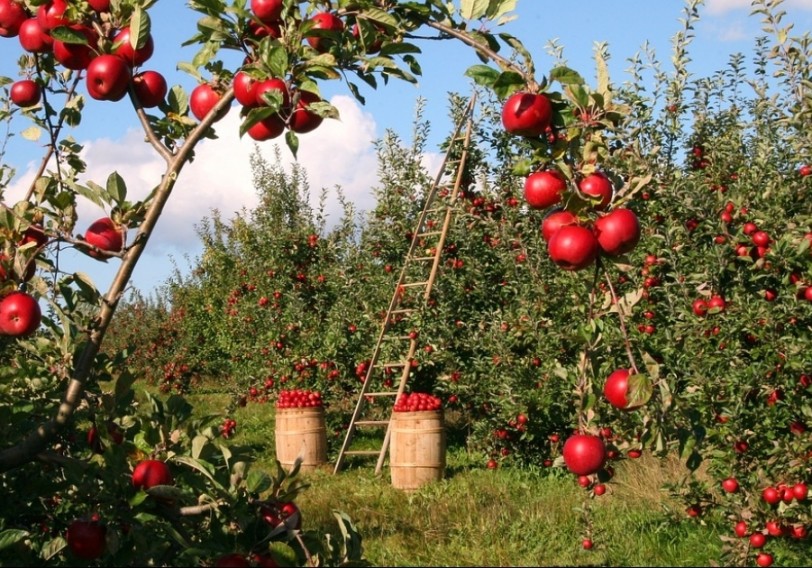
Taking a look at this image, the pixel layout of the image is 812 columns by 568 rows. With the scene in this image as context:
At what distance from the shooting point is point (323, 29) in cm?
159

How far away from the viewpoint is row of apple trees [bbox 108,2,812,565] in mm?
1522

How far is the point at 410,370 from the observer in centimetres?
763

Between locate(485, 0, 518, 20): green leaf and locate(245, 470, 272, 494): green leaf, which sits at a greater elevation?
locate(485, 0, 518, 20): green leaf

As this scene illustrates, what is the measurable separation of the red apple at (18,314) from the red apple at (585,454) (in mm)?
1092

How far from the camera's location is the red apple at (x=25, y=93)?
2.00m

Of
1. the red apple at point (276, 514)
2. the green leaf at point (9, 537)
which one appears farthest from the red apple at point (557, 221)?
the green leaf at point (9, 537)

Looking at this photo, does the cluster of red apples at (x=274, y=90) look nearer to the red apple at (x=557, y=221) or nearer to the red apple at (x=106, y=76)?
the red apple at (x=106, y=76)

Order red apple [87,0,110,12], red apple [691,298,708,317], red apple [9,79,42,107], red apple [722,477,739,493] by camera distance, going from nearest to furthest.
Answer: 1. red apple [87,0,110,12]
2. red apple [9,79,42,107]
3. red apple [722,477,739,493]
4. red apple [691,298,708,317]

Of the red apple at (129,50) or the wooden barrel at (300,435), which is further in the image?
the wooden barrel at (300,435)

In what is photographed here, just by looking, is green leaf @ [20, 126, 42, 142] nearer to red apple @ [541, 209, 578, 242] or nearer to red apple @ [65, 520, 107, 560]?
red apple @ [65, 520, 107, 560]

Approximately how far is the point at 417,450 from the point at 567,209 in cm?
513

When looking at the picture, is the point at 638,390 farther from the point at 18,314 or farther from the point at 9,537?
the point at 9,537

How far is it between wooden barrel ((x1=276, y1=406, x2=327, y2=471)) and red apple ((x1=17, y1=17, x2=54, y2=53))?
5979 millimetres

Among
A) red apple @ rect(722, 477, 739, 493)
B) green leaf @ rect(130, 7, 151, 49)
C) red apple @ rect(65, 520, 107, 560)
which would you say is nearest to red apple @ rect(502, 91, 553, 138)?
green leaf @ rect(130, 7, 151, 49)
